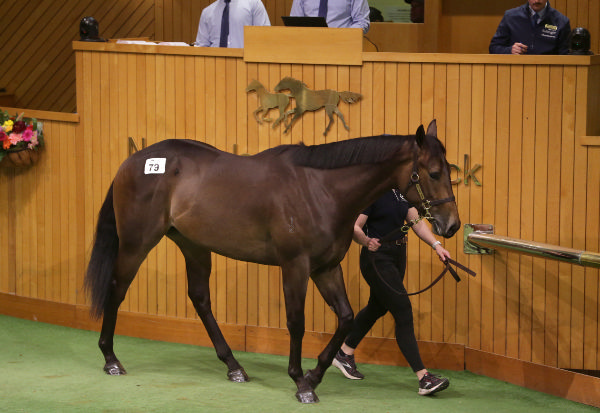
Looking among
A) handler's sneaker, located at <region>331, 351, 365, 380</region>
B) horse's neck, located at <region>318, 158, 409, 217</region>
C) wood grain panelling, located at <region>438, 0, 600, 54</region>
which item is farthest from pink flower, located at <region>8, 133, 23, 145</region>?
wood grain panelling, located at <region>438, 0, 600, 54</region>

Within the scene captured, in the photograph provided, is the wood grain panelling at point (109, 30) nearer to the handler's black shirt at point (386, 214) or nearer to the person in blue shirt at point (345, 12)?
the person in blue shirt at point (345, 12)

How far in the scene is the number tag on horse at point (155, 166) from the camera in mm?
5531

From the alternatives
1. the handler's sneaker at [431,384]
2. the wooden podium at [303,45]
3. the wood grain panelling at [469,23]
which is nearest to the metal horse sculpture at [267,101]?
the wooden podium at [303,45]

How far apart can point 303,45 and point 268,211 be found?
138 centimetres

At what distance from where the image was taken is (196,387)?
5375 millimetres

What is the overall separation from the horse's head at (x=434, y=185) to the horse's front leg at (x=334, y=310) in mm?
675

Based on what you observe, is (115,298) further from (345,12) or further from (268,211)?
(345,12)

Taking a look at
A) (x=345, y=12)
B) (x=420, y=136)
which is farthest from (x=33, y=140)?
(x=420, y=136)

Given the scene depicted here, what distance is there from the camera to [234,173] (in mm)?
5375

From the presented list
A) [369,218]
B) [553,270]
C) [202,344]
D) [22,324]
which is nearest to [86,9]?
[22,324]

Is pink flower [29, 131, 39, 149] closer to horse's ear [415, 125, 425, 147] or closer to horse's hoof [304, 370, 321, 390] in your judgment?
horse's hoof [304, 370, 321, 390]

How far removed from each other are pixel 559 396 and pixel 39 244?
161 inches

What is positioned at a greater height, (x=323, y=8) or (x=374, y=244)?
(x=323, y=8)

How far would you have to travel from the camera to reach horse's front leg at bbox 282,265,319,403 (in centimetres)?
509
